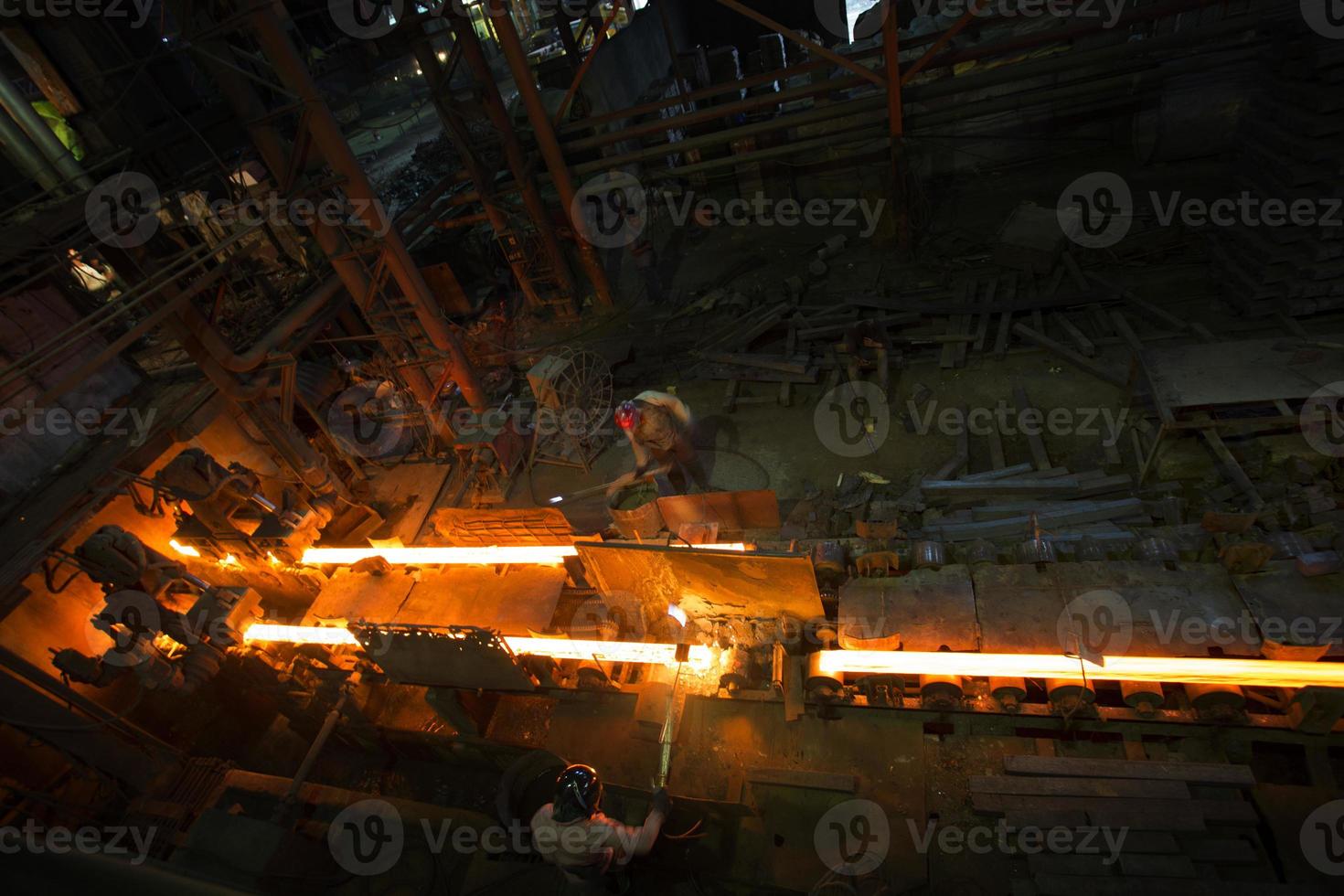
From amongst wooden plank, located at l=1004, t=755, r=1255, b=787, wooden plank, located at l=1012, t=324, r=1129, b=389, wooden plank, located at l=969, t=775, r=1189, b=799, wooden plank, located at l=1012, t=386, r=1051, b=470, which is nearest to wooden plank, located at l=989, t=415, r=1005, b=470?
wooden plank, located at l=1012, t=386, r=1051, b=470

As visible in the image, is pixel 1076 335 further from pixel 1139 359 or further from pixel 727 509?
pixel 727 509

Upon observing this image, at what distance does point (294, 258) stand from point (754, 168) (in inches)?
416

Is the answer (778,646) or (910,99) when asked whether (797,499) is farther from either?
(910,99)

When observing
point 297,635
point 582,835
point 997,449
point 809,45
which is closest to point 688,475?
point 997,449

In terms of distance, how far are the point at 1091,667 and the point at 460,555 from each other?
5.33 meters

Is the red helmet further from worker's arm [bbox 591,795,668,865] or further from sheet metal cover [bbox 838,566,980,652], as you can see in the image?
worker's arm [bbox 591,795,668,865]

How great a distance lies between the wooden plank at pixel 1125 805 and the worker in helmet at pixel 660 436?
487 cm

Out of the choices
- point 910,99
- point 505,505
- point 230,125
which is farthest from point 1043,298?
point 230,125

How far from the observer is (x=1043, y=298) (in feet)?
31.7

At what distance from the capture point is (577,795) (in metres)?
3.91

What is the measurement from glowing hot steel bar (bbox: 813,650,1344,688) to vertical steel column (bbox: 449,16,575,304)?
439 inches

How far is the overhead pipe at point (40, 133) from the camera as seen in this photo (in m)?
11.4

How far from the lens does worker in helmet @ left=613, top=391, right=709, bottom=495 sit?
7832 millimetres

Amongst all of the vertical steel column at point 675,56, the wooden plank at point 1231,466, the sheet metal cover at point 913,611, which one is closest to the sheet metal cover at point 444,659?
the sheet metal cover at point 913,611
